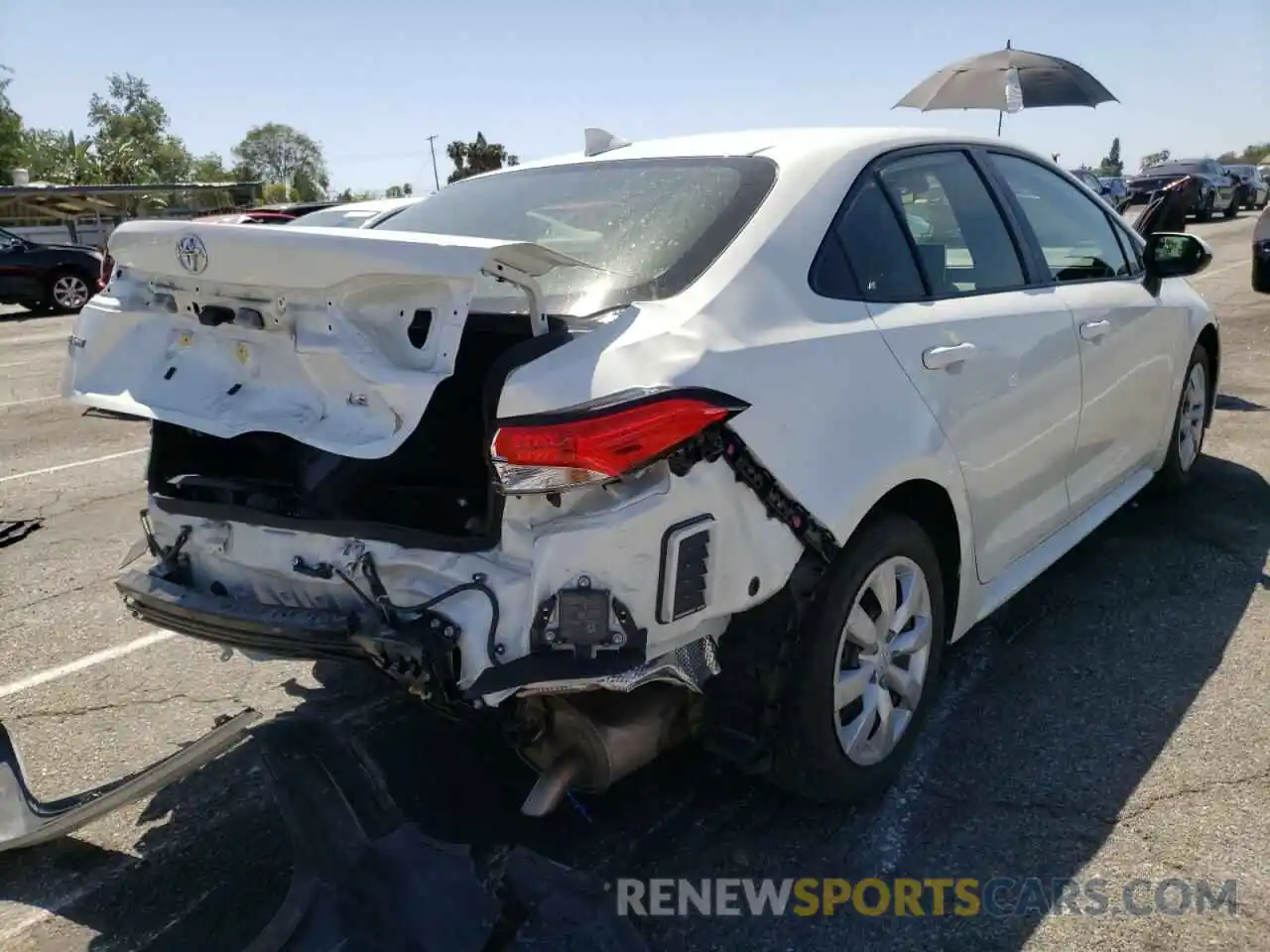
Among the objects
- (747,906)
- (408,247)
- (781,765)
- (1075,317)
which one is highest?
(408,247)

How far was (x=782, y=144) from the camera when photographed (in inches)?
124

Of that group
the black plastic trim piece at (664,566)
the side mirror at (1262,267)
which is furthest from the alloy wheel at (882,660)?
the side mirror at (1262,267)

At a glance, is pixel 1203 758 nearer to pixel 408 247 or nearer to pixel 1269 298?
pixel 408 247

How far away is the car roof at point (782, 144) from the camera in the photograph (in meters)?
3.10

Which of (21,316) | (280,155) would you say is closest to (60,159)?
(280,155)

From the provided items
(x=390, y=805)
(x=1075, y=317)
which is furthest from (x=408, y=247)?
(x=1075, y=317)

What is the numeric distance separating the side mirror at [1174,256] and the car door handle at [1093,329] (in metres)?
0.83

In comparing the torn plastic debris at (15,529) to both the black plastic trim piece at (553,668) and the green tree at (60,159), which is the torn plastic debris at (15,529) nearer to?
the black plastic trim piece at (553,668)

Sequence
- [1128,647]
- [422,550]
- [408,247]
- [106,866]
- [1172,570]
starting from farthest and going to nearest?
1. [1172,570]
2. [1128,647]
3. [106,866]
4. [422,550]
5. [408,247]

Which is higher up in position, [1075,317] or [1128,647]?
[1075,317]

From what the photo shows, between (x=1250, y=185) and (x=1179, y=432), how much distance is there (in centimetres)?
3811

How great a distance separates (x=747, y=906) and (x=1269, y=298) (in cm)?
1400

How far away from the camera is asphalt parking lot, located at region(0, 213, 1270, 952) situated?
2.63 m

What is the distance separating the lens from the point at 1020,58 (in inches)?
425
